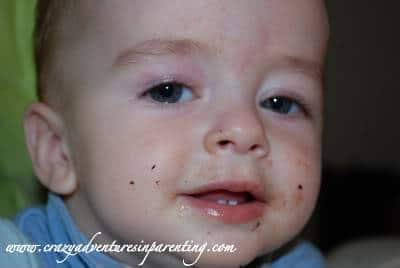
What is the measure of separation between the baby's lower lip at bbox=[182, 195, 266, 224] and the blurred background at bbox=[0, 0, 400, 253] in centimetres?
110

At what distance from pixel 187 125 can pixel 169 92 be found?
0.19 feet

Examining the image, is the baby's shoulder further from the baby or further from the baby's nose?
the baby's nose

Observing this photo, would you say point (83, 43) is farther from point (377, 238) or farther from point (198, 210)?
point (377, 238)

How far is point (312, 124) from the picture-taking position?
914mm

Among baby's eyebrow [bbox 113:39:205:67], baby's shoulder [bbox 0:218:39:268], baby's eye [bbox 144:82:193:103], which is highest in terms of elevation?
baby's eyebrow [bbox 113:39:205:67]

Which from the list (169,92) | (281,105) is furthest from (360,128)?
(169,92)

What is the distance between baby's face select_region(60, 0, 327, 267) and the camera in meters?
0.77

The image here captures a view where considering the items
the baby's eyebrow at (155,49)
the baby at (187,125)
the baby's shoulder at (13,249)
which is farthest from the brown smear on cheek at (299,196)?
the baby's shoulder at (13,249)

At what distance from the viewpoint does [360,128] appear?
2.02 meters

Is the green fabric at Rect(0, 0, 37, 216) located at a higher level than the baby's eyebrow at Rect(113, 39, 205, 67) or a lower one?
lower

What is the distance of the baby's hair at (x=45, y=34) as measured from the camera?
0.93 metres

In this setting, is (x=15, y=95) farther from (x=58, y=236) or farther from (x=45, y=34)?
(x=58, y=236)

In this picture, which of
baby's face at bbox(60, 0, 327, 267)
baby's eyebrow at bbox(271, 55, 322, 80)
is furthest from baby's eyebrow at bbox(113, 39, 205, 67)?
baby's eyebrow at bbox(271, 55, 322, 80)

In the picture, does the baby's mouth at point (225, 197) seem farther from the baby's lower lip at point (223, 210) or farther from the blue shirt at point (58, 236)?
the blue shirt at point (58, 236)
